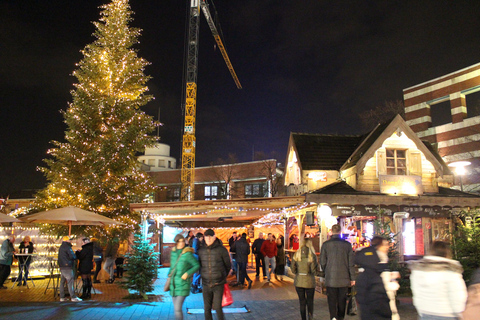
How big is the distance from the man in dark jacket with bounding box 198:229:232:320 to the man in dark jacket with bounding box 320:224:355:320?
1830 mm

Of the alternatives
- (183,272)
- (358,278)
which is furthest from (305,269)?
(183,272)

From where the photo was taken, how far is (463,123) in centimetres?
3184

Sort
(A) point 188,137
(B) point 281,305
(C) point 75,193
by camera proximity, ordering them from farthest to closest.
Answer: (A) point 188,137 → (C) point 75,193 → (B) point 281,305

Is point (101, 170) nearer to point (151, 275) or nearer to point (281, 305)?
point (151, 275)

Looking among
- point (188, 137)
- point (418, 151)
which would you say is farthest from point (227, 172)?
point (418, 151)

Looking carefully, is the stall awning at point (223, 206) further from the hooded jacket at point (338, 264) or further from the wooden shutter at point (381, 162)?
the hooded jacket at point (338, 264)

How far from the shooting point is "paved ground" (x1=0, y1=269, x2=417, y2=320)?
8.31 metres

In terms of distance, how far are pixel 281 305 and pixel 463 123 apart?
29.1 metres

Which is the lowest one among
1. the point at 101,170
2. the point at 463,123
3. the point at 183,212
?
the point at 183,212

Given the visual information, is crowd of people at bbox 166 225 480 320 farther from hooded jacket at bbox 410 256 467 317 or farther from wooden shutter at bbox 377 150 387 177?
wooden shutter at bbox 377 150 387 177

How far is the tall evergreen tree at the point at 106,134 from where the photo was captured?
55.0 ft

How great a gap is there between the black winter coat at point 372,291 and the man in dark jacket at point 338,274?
1.17 metres

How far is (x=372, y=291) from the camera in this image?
5211 mm

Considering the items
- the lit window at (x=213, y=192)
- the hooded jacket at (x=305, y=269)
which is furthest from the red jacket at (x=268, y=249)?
the lit window at (x=213, y=192)
